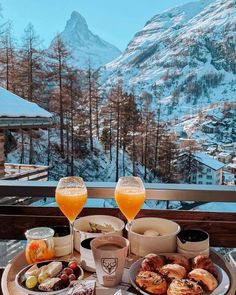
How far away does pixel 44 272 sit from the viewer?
93 centimetres

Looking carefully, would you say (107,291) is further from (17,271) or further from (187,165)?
(187,165)

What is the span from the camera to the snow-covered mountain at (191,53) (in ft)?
104

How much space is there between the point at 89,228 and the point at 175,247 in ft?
0.90

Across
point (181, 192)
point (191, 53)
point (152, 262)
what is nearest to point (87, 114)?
point (181, 192)

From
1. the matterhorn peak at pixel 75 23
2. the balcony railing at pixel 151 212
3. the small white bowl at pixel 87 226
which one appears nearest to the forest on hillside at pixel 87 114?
the balcony railing at pixel 151 212

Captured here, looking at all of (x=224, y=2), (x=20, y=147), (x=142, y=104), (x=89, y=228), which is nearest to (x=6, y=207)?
(x=89, y=228)

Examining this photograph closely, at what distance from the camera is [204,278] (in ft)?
2.88

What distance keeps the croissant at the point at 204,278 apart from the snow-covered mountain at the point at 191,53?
25.9 metres

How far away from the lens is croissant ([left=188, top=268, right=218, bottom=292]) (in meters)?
0.87

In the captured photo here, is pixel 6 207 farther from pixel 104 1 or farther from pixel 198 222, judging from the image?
pixel 104 1

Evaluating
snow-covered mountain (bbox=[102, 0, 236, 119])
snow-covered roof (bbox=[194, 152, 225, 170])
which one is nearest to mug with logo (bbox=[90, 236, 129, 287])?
snow-covered roof (bbox=[194, 152, 225, 170])

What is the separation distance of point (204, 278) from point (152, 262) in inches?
5.4

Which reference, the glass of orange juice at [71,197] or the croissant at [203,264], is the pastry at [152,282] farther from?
the glass of orange juice at [71,197]

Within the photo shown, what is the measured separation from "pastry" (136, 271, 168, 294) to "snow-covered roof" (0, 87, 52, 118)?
4173 millimetres
